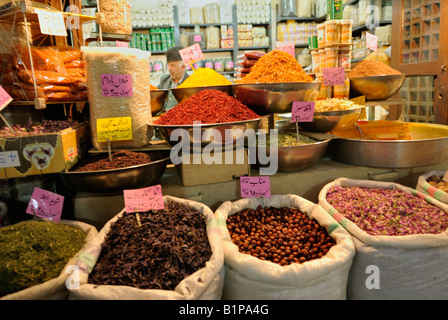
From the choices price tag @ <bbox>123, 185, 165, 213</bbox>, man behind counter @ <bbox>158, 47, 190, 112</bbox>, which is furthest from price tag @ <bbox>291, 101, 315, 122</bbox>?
man behind counter @ <bbox>158, 47, 190, 112</bbox>

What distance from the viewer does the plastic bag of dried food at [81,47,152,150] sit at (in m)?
1.32

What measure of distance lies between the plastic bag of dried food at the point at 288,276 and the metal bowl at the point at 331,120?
0.79 metres

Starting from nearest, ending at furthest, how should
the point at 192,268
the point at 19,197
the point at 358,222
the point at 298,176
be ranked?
1. the point at 192,268
2. the point at 358,222
3. the point at 19,197
4. the point at 298,176

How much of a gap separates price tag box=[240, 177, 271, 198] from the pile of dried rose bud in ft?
0.98

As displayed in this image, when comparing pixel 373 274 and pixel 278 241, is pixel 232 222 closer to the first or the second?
pixel 278 241

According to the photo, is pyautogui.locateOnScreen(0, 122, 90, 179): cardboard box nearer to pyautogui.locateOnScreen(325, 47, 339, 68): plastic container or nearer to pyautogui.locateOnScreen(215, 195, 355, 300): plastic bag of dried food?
pyautogui.locateOnScreen(215, 195, 355, 300): plastic bag of dried food

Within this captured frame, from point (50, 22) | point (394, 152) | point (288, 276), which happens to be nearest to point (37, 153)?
point (50, 22)

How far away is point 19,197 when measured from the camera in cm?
146

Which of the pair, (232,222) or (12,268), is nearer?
(12,268)

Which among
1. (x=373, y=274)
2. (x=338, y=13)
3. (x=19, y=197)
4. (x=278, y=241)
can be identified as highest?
(x=338, y=13)

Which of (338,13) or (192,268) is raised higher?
(338,13)

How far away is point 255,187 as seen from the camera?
143 cm
